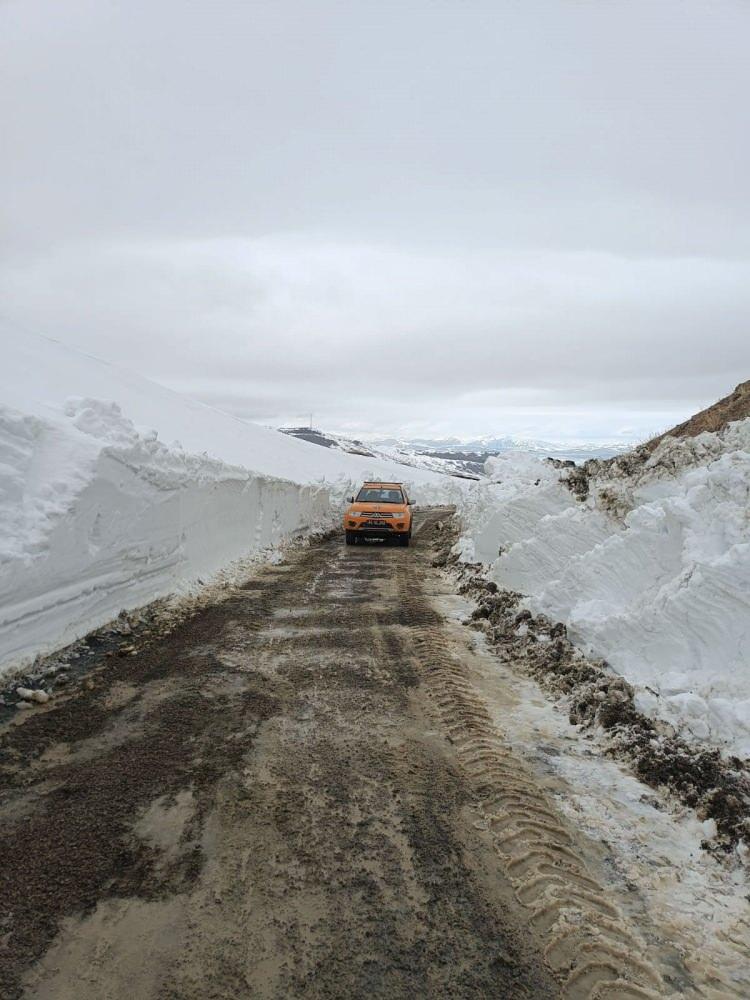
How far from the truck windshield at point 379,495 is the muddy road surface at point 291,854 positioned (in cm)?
1202

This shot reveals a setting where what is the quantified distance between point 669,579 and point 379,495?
12.4 m

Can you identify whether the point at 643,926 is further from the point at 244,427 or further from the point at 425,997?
the point at 244,427

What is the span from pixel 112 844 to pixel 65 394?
83.8ft

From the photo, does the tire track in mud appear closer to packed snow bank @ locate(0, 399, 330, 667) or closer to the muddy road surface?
the muddy road surface


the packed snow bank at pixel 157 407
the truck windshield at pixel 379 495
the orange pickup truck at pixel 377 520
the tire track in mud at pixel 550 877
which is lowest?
the tire track in mud at pixel 550 877

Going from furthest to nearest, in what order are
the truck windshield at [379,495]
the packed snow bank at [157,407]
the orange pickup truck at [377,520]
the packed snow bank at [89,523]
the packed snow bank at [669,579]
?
the packed snow bank at [157,407], the truck windshield at [379,495], the orange pickup truck at [377,520], the packed snow bank at [89,523], the packed snow bank at [669,579]

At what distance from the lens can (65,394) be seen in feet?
82.5

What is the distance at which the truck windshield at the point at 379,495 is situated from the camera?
58.4 feet

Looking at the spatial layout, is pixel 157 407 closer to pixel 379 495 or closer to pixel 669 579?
pixel 379 495

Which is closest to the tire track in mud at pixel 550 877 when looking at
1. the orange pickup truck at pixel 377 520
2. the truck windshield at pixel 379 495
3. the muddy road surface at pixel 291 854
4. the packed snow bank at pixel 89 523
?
the muddy road surface at pixel 291 854

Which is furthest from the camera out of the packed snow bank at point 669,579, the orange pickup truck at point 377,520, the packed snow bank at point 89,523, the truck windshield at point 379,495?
the truck windshield at point 379,495

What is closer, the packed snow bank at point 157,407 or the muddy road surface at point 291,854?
the muddy road surface at point 291,854

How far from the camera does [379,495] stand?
1811 cm

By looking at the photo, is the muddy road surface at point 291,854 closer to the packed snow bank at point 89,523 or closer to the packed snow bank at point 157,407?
the packed snow bank at point 89,523
